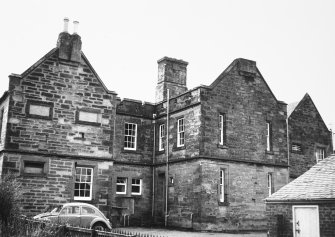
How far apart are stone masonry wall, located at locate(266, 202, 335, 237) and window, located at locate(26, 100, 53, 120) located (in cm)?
1198

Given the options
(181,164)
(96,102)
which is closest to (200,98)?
(181,164)

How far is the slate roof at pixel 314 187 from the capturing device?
15.7 meters

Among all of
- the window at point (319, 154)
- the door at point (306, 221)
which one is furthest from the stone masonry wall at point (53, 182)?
the window at point (319, 154)

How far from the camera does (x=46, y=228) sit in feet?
38.8

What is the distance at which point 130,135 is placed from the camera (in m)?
27.2

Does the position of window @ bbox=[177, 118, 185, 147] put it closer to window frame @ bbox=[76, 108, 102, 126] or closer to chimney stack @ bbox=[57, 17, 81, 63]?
window frame @ bbox=[76, 108, 102, 126]

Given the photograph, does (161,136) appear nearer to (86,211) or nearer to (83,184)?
(83,184)

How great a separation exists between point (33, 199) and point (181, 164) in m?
8.65

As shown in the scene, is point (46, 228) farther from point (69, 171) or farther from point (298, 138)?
point (298, 138)

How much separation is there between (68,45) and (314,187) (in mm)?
14549

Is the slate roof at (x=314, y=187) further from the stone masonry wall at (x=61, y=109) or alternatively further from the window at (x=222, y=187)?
the stone masonry wall at (x=61, y=109)

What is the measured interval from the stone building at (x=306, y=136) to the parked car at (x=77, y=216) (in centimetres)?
1600

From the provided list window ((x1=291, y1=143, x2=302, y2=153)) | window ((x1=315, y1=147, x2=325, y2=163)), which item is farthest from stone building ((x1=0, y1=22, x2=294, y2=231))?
window ((x1=315, y1=147, x2=325, y2=163))

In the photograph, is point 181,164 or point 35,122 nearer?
point 35,122
